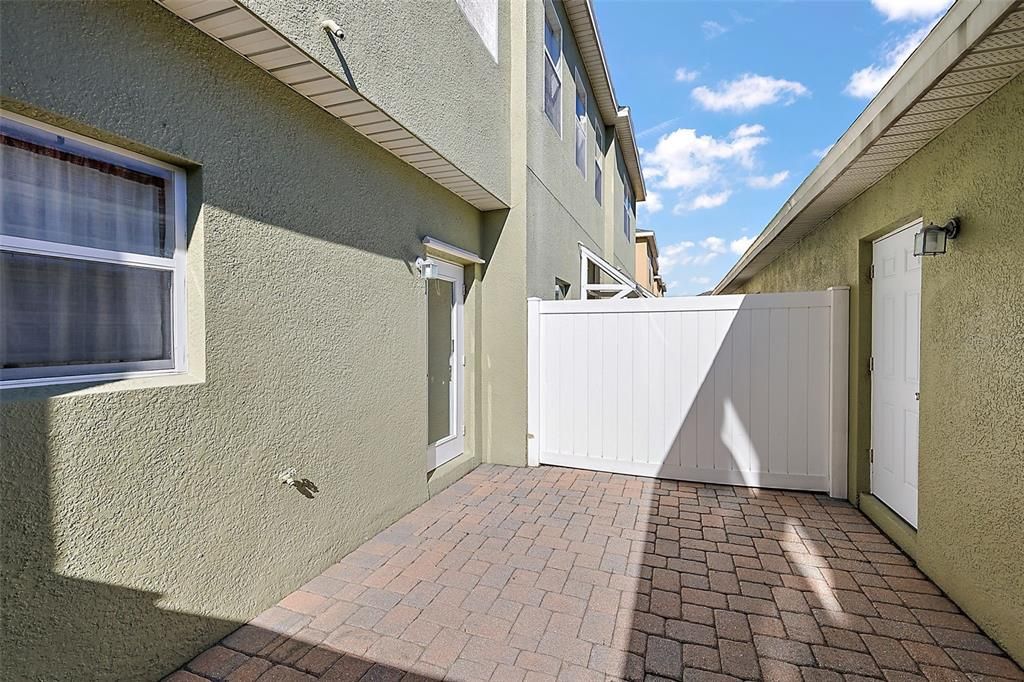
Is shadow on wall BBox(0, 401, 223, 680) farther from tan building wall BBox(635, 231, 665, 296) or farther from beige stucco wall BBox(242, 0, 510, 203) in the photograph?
tan building wall BBox(635, 231, 665, 296)

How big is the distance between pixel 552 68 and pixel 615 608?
30.8ft

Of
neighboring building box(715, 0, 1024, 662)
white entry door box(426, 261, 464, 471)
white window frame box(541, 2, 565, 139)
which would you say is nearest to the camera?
neighboring building box(715, 0, 1024, 662)

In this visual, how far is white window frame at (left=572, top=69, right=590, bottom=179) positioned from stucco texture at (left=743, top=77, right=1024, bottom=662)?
7.30m

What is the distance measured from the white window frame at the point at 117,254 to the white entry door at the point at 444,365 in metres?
3.43

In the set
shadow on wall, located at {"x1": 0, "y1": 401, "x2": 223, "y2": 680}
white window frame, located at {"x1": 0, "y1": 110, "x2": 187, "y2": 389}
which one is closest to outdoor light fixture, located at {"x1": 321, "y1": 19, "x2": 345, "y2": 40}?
white window frame, located at {"x1": 0, "y1": 110, "x2": 187, "y2": 389}

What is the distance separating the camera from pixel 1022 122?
3160 mm

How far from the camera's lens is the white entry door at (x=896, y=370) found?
479 cm

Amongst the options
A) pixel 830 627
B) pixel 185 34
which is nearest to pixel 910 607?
pixel 830 627

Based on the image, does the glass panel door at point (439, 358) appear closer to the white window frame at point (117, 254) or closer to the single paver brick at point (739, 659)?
the white window frame at point (117, 254)

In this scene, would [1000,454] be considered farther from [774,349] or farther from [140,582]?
[140,582]

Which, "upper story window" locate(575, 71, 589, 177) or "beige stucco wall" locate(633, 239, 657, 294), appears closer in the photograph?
"upper story window" locate(575, 71, 589, 177)

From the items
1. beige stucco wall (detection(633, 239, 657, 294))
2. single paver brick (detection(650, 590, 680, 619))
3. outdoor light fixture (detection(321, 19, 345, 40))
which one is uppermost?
beige stucco wall (detection(633, 239, 657, 294))

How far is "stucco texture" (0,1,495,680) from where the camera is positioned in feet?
7.96

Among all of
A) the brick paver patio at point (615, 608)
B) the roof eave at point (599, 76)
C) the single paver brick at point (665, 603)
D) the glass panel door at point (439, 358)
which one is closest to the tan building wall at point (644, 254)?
the roof eave at point (599, 76)
